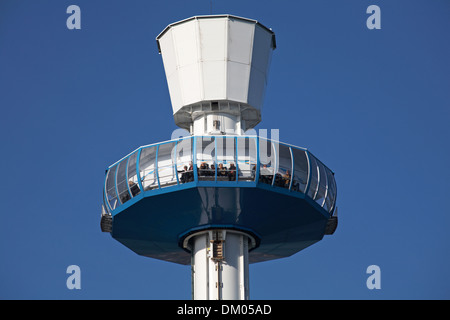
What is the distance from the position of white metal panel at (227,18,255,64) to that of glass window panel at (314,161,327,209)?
26.7 ft

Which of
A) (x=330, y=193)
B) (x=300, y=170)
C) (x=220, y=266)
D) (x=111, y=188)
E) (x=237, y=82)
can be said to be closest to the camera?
(x=300, y=170)

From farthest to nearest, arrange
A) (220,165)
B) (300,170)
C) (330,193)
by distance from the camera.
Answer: (330,193)
(300,170)
(220,165)

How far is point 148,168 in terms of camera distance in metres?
60.8

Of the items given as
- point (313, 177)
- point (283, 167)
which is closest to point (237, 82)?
point (283, 167)

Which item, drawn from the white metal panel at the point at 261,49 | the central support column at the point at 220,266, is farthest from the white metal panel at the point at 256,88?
the central support column at the point at 220,266

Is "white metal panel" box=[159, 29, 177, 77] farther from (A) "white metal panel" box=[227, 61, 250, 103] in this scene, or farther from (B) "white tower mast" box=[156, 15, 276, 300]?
(A) "white metal panel" box=[227, 61, 250, 103]

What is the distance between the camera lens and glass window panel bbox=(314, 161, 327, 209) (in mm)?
62312

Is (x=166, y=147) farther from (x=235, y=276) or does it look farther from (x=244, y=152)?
(x=235, y=276)

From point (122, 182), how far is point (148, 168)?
6.27ft

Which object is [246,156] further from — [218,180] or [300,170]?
[300,170]

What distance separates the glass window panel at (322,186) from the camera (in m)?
62.3

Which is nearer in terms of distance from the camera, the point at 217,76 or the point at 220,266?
the point at 220,266

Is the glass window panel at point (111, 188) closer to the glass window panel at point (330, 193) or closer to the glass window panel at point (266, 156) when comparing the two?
the glass window panel at point (266, 156)
